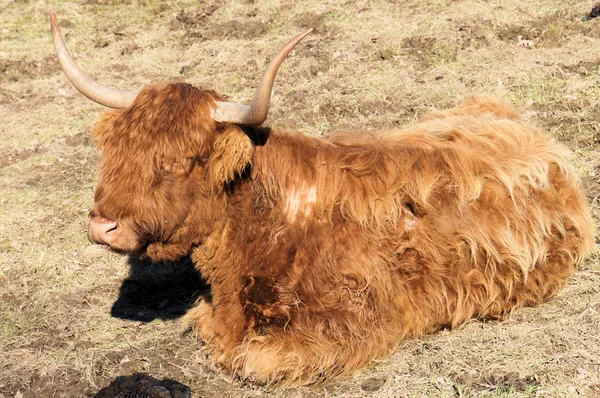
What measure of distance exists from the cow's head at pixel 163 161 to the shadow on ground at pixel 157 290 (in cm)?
126

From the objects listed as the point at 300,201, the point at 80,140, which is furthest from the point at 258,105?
the point at 80,140

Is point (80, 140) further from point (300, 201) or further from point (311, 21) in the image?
point (300, 201)

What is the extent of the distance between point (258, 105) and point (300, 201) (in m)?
0.74

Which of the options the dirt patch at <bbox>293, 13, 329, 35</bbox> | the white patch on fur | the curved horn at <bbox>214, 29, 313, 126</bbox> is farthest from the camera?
the dirt patch at <bbox>293, 13, 329, 35</bbox>

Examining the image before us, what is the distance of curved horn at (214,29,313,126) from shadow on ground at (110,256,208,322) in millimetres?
1685

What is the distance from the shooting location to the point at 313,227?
4262 mm

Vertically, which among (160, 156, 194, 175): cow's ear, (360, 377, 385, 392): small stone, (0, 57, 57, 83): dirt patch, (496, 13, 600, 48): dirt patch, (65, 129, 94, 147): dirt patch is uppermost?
(160, 156, 194, 175): cow's ear

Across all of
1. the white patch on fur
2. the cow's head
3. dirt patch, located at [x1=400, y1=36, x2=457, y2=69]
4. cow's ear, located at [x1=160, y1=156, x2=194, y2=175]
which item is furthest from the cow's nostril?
dirt patch, located at [x1=400, y1=36, x2=457, y2=69]

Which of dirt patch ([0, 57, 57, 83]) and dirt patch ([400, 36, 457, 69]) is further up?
dirt patch ([400, 36, 457, 69])

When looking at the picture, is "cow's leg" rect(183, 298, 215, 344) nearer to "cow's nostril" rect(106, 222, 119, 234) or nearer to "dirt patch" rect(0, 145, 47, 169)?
"cow's nostril" rect(106, 222, 119, 234)

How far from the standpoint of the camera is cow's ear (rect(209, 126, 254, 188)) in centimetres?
396

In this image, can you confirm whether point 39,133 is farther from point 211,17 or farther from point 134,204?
point 134,204

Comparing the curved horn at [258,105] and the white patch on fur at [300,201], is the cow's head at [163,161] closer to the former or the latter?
the curved horn at [258,105]

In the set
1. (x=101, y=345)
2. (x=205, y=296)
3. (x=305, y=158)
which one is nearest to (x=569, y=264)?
(x=305, y=158)
